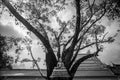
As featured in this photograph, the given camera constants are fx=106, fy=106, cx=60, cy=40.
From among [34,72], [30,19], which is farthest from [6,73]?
[30,19]

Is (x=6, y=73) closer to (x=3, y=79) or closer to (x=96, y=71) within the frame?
(x=3, y=79)

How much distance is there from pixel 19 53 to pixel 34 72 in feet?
26.0

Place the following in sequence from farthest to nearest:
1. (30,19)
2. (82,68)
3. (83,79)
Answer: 1. (82,68)
2. (83,79)
3. (30,19)

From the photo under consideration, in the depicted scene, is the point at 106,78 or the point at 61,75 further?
the point at 106,78

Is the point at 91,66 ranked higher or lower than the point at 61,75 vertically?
lower

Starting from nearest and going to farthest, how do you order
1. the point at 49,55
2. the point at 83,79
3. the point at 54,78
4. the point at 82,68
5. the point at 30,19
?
1. the point at 54,78
2. the point at 49,55
3. the point at 30,19
4. the point at 83,79
5. the point at 82,68

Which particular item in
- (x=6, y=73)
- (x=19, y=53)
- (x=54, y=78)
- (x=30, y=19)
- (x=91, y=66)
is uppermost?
(x=30, y=19)

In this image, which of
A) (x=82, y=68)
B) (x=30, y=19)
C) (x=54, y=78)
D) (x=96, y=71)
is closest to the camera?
(x=54, y=78)

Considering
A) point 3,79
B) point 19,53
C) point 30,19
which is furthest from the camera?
point 3,79

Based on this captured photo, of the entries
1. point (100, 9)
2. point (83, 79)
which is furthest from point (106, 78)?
point (100, 9)

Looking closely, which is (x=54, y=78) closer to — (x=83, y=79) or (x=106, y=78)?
(x=83, y=79)

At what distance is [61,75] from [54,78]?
0.93ft

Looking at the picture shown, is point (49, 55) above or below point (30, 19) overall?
below

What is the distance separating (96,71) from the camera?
14.6 metres
